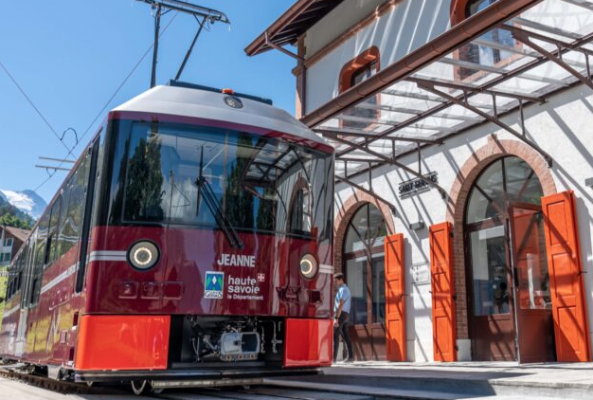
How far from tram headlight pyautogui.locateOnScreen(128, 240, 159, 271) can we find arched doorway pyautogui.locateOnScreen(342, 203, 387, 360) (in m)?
8.46

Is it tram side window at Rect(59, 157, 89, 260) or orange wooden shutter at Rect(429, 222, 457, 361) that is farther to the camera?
orange wooden shutter at Rect(429, 222, 457, 361)

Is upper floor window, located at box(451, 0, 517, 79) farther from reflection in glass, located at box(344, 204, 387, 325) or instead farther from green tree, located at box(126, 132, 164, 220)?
reflection in glass, located at box(344, 204, 387, 325)

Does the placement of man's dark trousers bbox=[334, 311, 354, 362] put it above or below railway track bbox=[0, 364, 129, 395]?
above

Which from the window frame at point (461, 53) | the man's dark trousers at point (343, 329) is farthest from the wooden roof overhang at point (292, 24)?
the man's dark trousers at point (343, 329)

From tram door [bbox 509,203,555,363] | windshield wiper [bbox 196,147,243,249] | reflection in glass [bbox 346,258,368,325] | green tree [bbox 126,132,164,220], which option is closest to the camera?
green tree [bbox 126,132,164,220]

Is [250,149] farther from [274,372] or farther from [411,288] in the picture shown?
[411,288]

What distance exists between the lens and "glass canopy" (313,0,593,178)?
822 cm

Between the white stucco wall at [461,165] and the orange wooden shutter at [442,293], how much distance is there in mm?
265

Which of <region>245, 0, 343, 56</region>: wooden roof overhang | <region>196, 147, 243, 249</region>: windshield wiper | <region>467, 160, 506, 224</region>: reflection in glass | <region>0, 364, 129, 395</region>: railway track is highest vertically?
<region>245, 0, 343, 56</region>: wooden roof overhang

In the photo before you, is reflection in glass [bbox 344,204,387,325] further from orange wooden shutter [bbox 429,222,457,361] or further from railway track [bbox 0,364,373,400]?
railway track [bbox 0,364,373,400]

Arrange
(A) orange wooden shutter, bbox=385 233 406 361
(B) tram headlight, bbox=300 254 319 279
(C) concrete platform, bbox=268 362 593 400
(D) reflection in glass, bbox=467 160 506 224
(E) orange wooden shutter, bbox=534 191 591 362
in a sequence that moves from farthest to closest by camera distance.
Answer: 1. (A) orange wooden shutter, bbox=385 233 406 361
2. (D) reflection in glass, bbox=467 160 506 224
3. (E) orange wooden shutter, bbox=534 191 591 362
4. (B) tram headlight, bbox=300 254 319 279
5. (C) concrete platform, bbox=268 362 593 400

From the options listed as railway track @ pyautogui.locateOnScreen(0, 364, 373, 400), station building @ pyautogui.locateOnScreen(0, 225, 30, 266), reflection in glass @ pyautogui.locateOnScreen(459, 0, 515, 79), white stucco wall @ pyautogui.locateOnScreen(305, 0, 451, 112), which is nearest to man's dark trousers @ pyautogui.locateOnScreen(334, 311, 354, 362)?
railway track @ pyautogui.locateOnScreen(0, 364, 373, 400)

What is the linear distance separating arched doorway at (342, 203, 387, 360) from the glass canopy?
214 cm

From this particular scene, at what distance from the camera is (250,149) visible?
20.4ft
